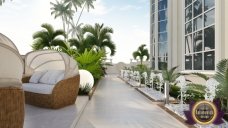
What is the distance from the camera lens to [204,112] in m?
5.09

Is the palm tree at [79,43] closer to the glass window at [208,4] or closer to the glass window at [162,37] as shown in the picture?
the glass window at [162,37]

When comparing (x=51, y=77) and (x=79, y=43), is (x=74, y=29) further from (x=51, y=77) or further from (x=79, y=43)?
(x=51, y=77)

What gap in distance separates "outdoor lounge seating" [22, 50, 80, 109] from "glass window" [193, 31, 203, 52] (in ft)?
23.1

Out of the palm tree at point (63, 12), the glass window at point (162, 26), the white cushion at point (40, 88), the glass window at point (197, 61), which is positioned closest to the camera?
the white cushion at point (40, 88)

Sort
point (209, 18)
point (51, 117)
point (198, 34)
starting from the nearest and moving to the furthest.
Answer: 1. point (51, 117)
2. point (209, 18)
3. point (198, 34)

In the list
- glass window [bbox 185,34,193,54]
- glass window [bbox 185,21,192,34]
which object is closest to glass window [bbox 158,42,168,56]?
glass window [bbox 185,21,192,34]

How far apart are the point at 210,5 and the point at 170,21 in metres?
9.03

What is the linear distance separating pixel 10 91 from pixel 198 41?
12395mm

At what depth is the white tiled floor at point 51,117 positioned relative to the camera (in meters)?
6.52

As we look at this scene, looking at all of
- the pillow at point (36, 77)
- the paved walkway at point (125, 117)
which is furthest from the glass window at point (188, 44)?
the pillow at point (36, 77)

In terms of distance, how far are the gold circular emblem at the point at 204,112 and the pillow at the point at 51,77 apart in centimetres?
499

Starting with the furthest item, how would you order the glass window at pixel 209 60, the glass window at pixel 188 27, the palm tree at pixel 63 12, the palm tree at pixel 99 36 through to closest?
the palm tree at pixel 63 12 → the palm tree at pixel 99 36 → the glass window at pixel 188 27 → the glass window at pixel 209 60

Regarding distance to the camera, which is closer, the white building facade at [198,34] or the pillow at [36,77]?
the pillow at [36,77]

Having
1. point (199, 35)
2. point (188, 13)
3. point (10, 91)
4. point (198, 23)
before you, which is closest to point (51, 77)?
point (10, 91)
